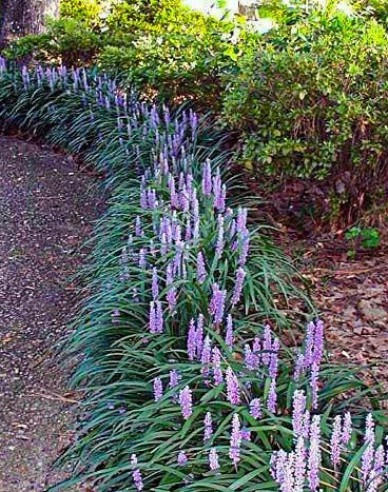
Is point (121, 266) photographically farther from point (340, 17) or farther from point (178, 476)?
point (340, 17)

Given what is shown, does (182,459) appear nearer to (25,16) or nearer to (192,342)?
(192,342)

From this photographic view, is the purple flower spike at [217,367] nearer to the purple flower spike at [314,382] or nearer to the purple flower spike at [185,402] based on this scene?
the purple flower spike at [185,402]

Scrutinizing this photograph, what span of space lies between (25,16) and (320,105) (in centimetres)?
604

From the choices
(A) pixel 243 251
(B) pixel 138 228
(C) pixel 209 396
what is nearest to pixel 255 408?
(C) pixel 209 396

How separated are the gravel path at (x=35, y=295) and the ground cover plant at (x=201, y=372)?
0.16m

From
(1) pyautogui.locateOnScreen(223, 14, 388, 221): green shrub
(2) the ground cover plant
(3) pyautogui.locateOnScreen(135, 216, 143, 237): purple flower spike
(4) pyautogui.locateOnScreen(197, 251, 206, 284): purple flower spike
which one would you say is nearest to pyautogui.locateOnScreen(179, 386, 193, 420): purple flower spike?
(2) the ground cover plant

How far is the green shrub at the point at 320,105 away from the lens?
4230mm

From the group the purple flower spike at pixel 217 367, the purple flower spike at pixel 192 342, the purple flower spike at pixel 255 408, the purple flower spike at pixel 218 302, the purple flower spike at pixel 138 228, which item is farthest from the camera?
the purple flower spike at pixel 138 228

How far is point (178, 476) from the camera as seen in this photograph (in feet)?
8.09

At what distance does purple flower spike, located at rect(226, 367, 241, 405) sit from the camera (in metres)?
2.45

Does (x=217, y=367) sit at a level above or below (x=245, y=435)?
above

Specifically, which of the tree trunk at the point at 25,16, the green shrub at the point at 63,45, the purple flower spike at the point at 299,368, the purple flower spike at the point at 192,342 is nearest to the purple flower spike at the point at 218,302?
the purple flower spike at the point at 192,342

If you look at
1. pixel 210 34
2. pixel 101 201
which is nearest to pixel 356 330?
pixel 101 201

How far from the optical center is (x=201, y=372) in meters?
2.77
